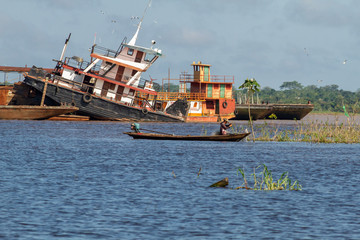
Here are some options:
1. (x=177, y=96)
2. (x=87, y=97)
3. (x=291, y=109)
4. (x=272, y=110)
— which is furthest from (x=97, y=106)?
(x=291, y=109)

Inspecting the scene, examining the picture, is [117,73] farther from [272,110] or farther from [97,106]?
[272,110]

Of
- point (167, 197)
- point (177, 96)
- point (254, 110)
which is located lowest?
point (167, 197)

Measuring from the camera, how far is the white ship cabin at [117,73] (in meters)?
53.6

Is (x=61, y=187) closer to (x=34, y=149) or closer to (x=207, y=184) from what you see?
(x=207, y=184)

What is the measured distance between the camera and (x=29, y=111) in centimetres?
5031

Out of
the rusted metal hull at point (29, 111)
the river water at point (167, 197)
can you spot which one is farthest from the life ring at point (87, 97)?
the river water at point (167, 197)

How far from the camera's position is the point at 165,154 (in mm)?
28203

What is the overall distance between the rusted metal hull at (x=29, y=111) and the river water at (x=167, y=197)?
21527 mm

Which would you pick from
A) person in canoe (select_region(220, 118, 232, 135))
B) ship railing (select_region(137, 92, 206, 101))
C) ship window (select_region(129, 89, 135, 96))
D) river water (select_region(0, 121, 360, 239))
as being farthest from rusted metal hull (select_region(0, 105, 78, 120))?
river water (select_region(0, 121, 360, 239))

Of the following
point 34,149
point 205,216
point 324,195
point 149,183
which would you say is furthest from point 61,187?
point 34,149

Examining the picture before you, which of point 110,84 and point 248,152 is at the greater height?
point 110,84

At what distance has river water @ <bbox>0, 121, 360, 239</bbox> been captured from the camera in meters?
11.8

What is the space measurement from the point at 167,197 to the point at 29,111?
3728cm

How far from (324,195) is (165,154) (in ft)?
42.5
